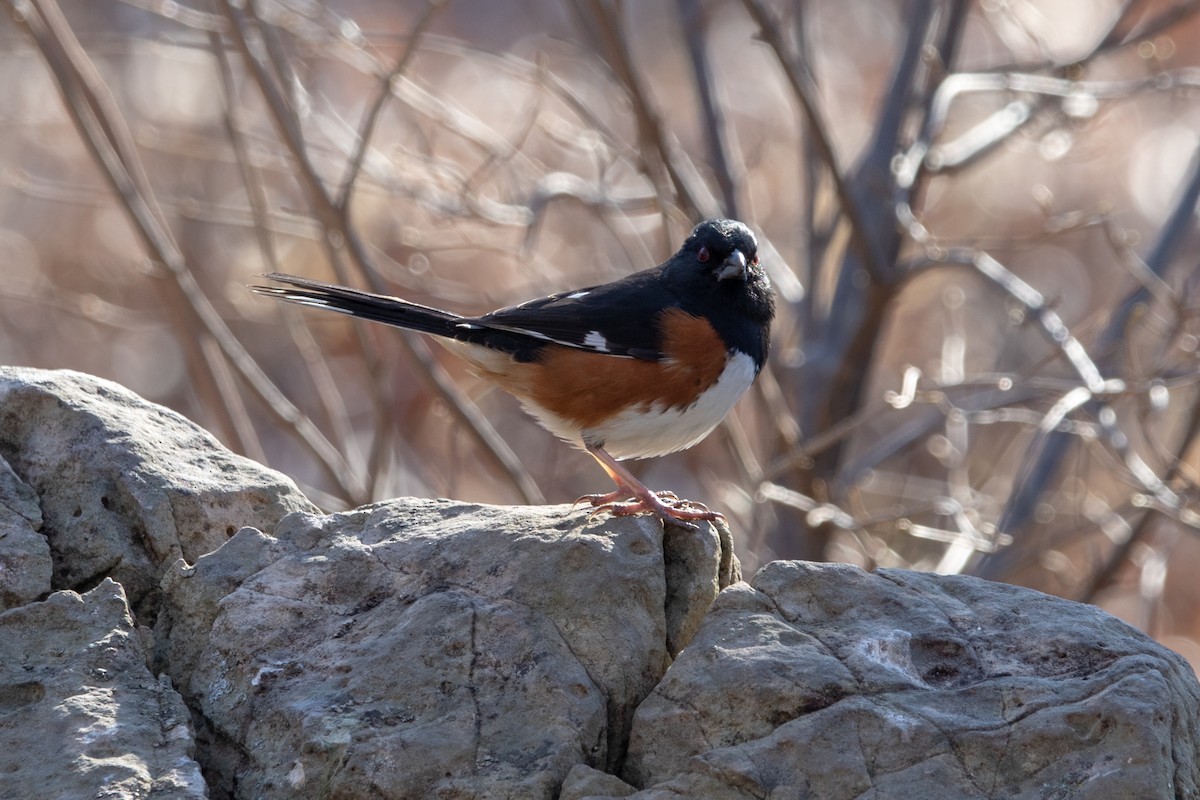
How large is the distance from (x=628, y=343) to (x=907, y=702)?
163cm

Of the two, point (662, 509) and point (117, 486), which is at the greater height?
point (117, 486)

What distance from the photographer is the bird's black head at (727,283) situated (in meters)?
3.97

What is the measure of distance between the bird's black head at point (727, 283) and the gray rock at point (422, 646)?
1007 mm

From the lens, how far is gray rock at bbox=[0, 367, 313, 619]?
3004 mm

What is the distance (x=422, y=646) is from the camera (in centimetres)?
270

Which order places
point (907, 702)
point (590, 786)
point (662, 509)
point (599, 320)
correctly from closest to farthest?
point (590, 786) → point (907, 702) → point (662, 509) → point (599, 320)

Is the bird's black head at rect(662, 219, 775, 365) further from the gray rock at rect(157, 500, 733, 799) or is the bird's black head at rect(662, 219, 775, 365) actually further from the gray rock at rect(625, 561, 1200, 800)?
the gray rock at rect(625, 561, 1200, 800)

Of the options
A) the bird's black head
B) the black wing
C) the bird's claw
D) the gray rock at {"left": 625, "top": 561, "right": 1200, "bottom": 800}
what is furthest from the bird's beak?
the gray rock at {"left": 625, "top": 561, "right": 1200, "bottom": 800}

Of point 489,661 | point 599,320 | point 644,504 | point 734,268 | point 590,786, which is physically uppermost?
point 734,268

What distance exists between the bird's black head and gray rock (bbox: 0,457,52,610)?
1.94 meters

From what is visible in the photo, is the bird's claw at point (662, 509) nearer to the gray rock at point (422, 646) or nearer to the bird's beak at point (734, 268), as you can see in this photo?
the gray rock at point (422, 646)

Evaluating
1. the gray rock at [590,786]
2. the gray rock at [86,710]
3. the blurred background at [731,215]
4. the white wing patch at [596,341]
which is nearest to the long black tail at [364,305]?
the white wing patch at [596,341]

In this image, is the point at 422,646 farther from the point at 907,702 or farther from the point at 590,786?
the point at 907,702

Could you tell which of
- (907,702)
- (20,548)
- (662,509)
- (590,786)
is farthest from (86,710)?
(907,702)
